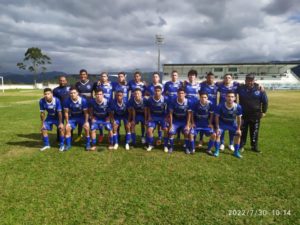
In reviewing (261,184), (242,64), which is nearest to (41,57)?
(242,64)

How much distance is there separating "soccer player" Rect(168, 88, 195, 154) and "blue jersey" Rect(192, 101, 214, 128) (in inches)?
9.9

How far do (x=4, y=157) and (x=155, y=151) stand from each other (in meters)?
4.14

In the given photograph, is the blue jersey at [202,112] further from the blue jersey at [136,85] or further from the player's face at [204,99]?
the blue jersey at [136,85]

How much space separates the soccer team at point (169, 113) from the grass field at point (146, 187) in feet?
1.62

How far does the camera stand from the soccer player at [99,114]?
651 cm

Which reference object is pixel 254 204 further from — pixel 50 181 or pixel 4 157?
pixel 4 157

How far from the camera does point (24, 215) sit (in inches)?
133

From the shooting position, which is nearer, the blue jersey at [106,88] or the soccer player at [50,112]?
the soccer player at [50,112]

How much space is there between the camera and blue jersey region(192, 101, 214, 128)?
634cm

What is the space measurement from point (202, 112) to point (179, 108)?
69 centimetres

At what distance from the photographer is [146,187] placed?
428 cm

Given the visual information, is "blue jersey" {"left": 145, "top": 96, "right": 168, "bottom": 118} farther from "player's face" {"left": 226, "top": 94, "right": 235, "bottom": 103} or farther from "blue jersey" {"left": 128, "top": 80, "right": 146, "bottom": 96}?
"player's face" {"left": 226, "top": 94, "right": 235, "bottom": 103}

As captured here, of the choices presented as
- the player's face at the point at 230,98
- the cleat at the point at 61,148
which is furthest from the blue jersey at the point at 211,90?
the cleat at the point at 61,148

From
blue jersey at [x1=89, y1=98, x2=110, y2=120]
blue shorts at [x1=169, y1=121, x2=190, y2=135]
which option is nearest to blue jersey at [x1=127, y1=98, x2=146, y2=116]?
blue jersey at [x1=89, y1=98, x2=110, y2=120]
